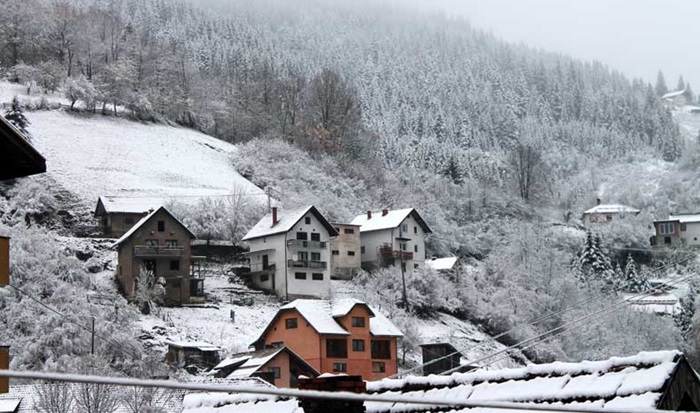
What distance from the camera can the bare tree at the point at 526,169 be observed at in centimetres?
14281

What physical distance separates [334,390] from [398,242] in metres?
74.3

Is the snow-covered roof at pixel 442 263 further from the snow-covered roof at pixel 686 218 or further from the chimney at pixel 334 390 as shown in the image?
the chimney at pixel 334 390

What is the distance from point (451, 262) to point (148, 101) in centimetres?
3663

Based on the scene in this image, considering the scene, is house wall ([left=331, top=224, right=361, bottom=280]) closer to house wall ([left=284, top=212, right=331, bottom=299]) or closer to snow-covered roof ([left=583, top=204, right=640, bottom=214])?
house wall ([left=284, top=212, right=331, bottom=299])

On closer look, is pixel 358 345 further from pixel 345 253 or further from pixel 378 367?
pixel 345 253

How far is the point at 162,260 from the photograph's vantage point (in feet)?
231

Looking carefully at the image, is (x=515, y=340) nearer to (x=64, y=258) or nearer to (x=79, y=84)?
(x=64, y=258)

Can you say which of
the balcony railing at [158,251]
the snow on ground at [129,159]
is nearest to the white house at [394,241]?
the snow on ground at [129,159]

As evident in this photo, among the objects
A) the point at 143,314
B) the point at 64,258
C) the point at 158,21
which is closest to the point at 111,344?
the point at 143,314

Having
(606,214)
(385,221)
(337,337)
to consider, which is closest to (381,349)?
(337,337)

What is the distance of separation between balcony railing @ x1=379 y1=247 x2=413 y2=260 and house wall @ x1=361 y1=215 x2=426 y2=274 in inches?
11.3

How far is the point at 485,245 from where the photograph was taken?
10625 centimetres

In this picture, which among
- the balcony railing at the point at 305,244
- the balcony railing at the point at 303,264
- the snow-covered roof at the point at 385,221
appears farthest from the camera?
the snow-covered roof at the point at 385,221

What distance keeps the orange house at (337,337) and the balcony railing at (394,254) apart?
21832 mm
